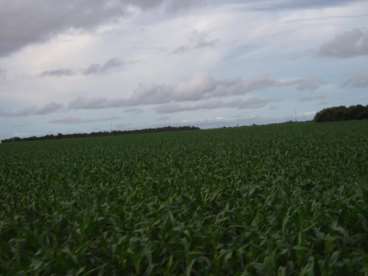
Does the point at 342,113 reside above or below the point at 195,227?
above

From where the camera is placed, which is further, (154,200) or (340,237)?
(154,200)

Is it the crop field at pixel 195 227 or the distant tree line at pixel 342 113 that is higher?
the distant tree line at pixel 342 113

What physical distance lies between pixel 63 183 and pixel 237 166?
4.57 meters

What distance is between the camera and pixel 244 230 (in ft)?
21.4

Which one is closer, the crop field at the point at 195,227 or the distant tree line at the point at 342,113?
the crop field at the point at 195,227

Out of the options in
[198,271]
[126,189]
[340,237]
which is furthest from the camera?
[126,189]

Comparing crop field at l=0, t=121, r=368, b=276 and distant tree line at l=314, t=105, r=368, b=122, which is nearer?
crop field at l=0, t=121, r=368, b=276

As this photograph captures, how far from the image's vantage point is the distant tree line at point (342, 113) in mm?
66438

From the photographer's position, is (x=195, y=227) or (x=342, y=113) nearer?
(x=195, y=227)

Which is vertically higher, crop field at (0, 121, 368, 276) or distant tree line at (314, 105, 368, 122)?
distant tree line at (314, 105, 368, 122)

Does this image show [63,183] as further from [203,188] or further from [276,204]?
[276,204]

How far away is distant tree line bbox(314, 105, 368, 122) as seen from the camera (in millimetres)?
66438

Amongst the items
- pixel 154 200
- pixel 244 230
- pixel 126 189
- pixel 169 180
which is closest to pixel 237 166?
pixel 169 180

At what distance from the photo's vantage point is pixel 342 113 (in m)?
68.7
